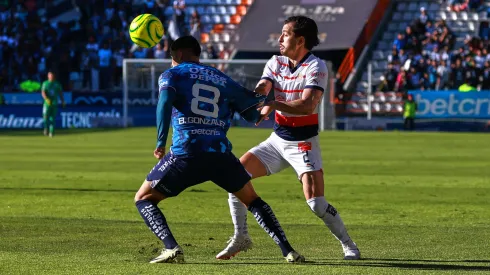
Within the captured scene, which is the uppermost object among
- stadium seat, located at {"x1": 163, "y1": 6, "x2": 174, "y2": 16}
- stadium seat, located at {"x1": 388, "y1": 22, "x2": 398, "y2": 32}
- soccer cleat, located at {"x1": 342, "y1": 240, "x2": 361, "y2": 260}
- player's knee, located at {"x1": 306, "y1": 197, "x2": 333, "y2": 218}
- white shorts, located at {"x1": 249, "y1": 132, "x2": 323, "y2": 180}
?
white shorts, located at {"x1": 249, "y1": 132, "x2": 323, "y2": 180}

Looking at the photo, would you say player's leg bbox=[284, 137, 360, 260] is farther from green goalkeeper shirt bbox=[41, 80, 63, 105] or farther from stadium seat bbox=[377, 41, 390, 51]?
stadium seat bbox=[377, 41, 390, 51]

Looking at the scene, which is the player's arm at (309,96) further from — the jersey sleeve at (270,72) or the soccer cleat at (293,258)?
the soccer cleat at (293,258)

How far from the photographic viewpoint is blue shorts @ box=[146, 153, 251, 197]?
30.3 feet

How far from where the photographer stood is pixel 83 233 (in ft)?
40.1

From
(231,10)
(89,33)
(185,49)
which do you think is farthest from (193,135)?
(231,10)

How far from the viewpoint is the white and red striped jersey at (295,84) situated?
985 cm

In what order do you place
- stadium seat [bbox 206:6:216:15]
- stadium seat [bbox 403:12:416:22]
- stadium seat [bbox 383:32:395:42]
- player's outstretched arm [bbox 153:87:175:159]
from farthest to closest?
stadium seat [bbox 206:6:216:15] → stadium seat [bbox 403:12:416:22] → stadium seat [bbox 383:32:395:42] → player's outstretched arm [bbox 153:87:175:159]

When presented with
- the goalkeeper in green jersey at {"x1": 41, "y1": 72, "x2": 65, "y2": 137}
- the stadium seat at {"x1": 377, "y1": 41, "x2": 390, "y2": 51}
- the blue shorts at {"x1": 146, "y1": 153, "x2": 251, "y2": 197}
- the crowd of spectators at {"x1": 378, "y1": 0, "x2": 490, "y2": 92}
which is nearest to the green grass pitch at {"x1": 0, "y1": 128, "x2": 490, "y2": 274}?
the blue shorts at {"x1": 146, "y1": 153, "x2": 251, "y2": 197}

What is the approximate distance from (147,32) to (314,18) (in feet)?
119

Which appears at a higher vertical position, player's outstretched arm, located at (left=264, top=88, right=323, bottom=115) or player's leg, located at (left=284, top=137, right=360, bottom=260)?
player's outstretched arm, located at (left=264, top=88, right=323, bottom=115)

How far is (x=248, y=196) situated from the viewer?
9.55m

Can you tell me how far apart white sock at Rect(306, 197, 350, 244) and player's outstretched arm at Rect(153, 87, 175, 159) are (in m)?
1.67

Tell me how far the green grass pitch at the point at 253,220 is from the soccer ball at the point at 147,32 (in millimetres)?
2120

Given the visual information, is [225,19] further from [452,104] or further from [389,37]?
[452,104]
